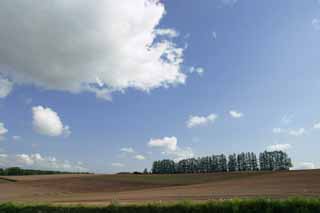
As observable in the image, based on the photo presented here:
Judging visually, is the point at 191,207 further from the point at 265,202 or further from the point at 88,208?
the point at 88,208

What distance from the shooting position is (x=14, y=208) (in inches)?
760

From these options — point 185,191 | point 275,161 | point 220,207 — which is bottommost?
point 220,207

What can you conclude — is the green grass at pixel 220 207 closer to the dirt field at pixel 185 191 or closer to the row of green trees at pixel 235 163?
the dirt field at pixel 185 191

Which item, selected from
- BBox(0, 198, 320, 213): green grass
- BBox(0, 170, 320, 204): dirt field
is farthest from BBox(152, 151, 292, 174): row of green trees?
BBox(0, 198, 320, 213): green grass

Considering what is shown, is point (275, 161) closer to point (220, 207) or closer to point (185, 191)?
point (185, 191)

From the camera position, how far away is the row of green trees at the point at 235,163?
14850 centimetres

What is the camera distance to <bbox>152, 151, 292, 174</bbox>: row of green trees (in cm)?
14850

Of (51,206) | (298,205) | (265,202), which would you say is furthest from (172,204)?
(51,206)

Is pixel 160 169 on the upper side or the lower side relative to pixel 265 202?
upper

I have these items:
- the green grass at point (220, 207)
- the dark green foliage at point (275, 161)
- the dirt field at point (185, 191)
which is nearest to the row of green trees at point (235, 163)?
the dark green foliage at point (275, 161)

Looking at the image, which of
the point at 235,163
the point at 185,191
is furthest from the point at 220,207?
the point at 235,163

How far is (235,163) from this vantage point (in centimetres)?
15338

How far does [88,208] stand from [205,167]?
147296 millimetres

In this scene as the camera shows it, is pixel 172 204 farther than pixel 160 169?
No
